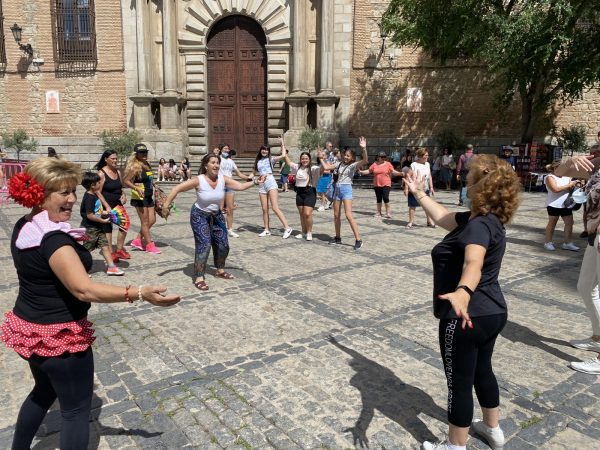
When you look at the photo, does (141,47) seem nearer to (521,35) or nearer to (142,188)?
(521,35)

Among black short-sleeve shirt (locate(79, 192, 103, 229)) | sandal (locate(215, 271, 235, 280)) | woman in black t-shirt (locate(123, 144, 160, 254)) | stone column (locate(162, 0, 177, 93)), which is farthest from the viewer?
stone column (locate(162, 0, 177, 93))

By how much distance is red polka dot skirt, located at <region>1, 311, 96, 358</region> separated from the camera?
235 cm

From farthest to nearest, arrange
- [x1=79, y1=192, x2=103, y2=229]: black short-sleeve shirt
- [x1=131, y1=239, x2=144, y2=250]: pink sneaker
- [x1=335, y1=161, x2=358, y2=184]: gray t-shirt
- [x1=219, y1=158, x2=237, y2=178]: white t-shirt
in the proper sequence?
[x1=219, y1=158, x2=237, y2=178]: white t-shirt
[x1=335, y1=161, x2=358, y2=184]: gray t-shirt
[x1=131, y1=239, x2=144, y2=250]: pink sneaker
[x1=79, y1=192, x2=103, y2=229]: black short-sleeve shirt

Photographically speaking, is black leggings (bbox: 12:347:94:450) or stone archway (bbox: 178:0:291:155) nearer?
black leggings (bbox: 12:347:94:450)

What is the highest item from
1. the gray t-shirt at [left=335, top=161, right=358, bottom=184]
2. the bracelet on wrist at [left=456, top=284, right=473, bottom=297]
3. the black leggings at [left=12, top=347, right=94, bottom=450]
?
the gray t-shirt at [left=335, top=161, right=358, bottom=184]

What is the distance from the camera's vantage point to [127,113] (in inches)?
887

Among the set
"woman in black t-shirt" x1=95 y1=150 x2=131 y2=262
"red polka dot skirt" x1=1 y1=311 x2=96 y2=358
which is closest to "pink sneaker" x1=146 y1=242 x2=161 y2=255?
"woman in black t-shirt" x1=95 y1=150 x2=131 y2=262

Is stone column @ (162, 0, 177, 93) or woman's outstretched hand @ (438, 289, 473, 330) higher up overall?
stone column @ (162, 0, 177, 93)

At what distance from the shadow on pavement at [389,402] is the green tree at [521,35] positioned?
46.1ft

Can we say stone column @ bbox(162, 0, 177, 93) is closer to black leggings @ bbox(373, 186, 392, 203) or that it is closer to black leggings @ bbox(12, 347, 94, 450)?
black leggings @ bbox(373, 186, 392, 203)

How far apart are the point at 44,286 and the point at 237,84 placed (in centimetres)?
2082

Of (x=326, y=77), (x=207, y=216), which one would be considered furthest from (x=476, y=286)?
(x=326, y=77)

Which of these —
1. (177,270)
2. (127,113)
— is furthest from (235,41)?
(177,270)

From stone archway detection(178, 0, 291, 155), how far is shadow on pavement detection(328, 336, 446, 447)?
18.5 metres
